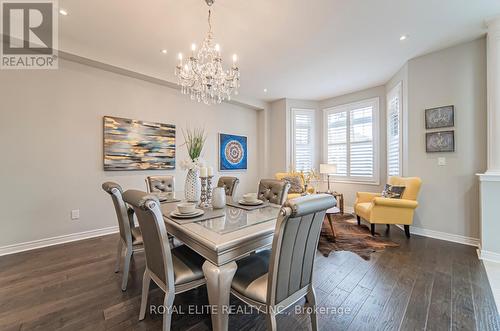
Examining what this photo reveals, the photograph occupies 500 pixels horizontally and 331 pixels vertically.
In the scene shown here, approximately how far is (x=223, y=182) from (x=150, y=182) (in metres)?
1.03

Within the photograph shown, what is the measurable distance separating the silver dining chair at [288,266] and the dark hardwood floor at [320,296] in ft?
1.58

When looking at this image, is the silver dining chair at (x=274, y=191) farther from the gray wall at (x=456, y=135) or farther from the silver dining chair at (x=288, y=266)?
the gray wall at (x=456, y=135)

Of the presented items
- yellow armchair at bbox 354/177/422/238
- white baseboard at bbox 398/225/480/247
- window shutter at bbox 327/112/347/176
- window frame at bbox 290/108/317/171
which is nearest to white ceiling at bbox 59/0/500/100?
window shutter at bbox 327/112/347/176

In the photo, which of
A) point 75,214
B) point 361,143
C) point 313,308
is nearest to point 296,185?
point 361,143

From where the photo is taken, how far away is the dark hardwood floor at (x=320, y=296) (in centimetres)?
158

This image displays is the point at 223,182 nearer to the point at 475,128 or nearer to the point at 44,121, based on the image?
the point at 44,121

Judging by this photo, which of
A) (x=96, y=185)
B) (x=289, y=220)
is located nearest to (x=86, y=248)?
(x=96, y=185)

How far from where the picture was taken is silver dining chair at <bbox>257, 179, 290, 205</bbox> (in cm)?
246

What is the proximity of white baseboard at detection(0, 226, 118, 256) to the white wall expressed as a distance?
0.19 ft

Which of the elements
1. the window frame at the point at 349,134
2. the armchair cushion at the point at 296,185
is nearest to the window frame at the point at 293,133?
the window frame at the point at 349,134

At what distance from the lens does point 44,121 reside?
2.96 m
